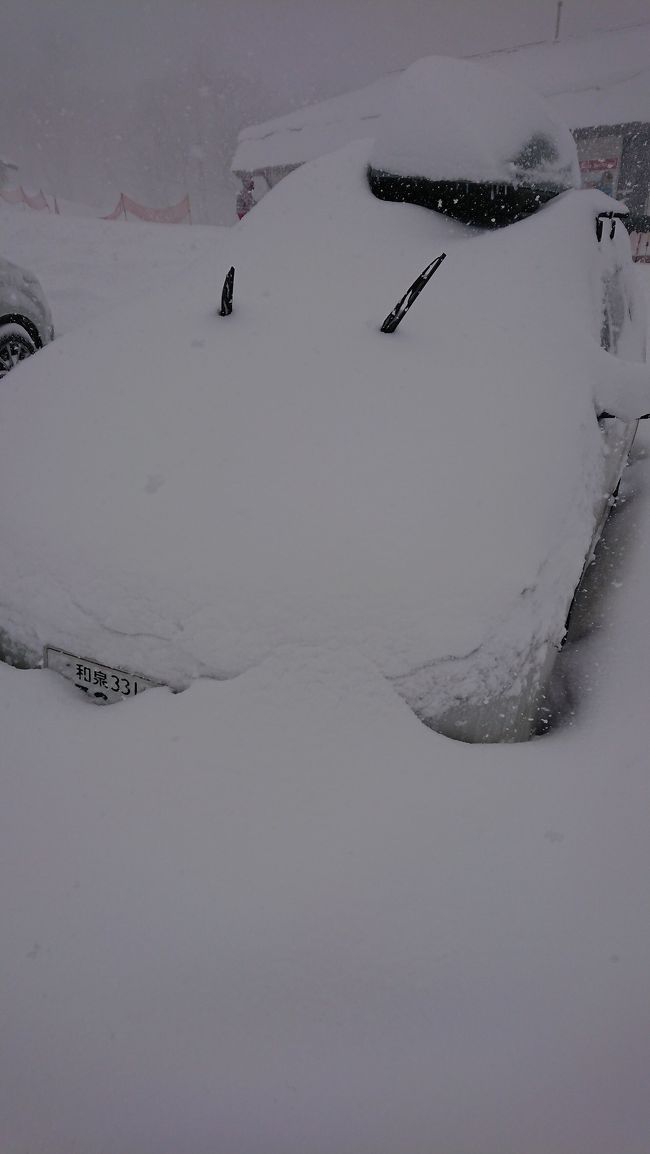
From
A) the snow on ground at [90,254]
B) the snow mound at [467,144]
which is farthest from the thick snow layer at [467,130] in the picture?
the snow on ground at [90,254]

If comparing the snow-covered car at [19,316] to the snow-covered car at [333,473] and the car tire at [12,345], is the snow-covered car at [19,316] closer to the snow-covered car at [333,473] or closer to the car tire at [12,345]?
the car tire at [12,345]

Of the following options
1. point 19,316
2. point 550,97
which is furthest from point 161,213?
point 19,316

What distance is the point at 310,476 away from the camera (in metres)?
1.66

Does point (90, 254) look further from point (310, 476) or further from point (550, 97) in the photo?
point (550, 97)

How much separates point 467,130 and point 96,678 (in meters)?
2.49

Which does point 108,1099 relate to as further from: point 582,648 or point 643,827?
Result: point 582,648

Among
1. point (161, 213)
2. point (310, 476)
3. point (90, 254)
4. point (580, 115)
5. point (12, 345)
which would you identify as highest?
point (580, 115)

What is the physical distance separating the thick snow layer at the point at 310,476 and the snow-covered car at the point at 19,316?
2701 millimetres

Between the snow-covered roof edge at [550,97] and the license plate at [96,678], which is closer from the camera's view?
the license plate at [96,678]

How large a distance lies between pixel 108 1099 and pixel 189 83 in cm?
6965

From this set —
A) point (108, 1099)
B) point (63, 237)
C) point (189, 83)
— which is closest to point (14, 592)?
→ point (108, 1099)

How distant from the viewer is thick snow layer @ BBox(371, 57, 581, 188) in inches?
103

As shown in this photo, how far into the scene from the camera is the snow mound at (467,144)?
2.63m

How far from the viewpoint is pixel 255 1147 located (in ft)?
3.73
